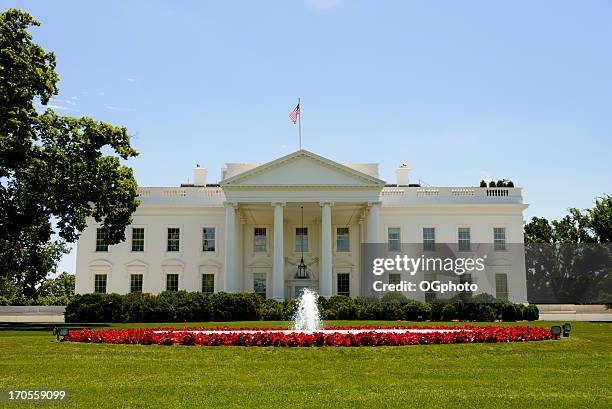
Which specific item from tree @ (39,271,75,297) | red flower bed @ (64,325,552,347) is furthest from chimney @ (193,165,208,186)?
tree @ (39,271,75,297)

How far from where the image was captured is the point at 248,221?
50969 millimetres

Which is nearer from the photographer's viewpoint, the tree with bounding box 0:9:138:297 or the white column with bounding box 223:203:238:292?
the tree with bounding box 0:9:138:297

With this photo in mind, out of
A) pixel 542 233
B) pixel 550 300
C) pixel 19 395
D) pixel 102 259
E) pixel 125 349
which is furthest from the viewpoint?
pixel 542 233

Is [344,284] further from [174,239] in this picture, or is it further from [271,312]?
[174,239]

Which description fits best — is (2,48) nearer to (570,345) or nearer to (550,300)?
(570,345)

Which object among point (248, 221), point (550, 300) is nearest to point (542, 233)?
point (550, 300)

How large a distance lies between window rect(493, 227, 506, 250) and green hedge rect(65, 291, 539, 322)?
11.8 meters

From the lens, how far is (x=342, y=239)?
5134cm

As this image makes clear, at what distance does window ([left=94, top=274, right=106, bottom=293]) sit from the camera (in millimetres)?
49812

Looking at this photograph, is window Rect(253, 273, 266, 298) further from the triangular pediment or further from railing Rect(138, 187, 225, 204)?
the triangular pediment

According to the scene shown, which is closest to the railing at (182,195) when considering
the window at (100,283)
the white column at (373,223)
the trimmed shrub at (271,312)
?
the window at (100,283)

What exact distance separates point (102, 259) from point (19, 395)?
4002 centimetres

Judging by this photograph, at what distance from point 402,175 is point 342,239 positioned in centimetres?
921

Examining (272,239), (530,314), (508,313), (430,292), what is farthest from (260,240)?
(530,314)
